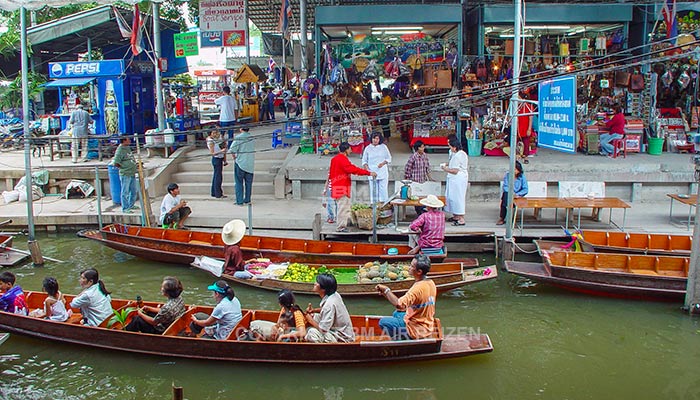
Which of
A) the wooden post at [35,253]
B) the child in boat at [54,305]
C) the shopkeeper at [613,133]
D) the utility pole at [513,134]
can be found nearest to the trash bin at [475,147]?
the shopkeeper at [613,133]

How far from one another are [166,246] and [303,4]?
8.71 meters

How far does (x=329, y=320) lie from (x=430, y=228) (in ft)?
11.2

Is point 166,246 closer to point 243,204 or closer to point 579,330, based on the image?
point 243,204

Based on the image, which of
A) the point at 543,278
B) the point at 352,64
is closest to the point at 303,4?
the point at 352,64

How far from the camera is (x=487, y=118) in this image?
56.7 feet

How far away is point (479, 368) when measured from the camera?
27.2ft

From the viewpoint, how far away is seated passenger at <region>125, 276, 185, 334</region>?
8.40 metres

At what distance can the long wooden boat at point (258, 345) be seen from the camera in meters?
7.98

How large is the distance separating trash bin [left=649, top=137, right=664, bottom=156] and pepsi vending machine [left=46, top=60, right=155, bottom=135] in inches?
577

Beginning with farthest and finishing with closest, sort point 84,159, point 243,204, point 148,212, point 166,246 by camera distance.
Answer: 1. point 84,159
2. point 243,204
3. point 148,212
4. point 166,246

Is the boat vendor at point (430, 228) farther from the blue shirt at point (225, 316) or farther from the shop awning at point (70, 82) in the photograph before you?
the shop awning at point (70, 82)

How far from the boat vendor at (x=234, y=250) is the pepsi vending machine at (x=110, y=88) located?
9854mm

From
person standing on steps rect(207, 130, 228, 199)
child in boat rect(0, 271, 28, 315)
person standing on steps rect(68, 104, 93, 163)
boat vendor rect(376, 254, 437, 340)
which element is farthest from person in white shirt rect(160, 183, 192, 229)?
boat vendor rect(376, 254, 437, 340)

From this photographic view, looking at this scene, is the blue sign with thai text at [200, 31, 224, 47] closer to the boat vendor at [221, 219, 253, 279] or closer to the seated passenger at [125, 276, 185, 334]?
the boat vendor at [221, 219, 253, 279]
